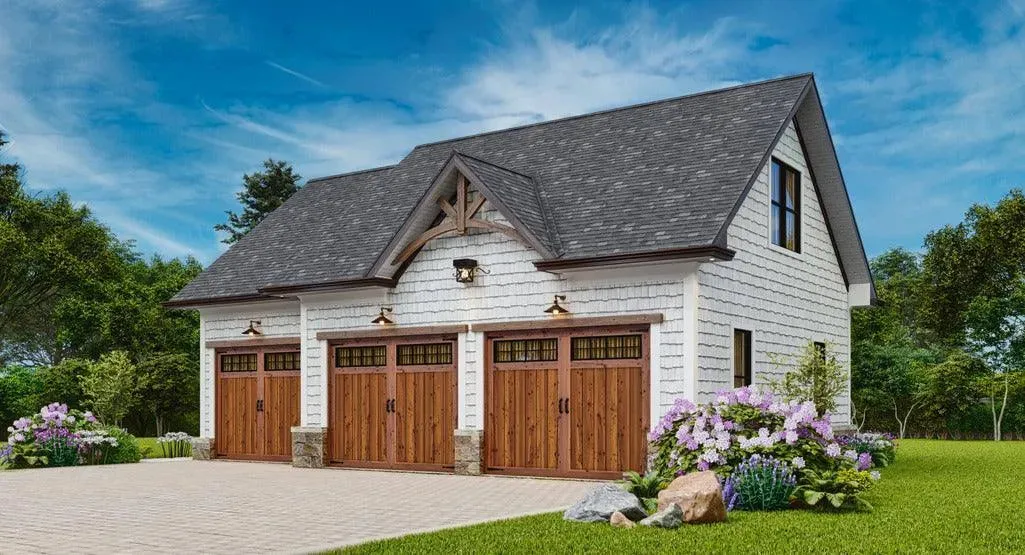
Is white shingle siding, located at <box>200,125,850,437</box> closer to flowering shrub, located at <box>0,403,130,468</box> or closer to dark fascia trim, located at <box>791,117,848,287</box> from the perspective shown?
dark fascia trim, located at <box>791,117,848,287</box>

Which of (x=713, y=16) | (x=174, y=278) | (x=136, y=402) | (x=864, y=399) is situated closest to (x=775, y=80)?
(x=713, y=16)

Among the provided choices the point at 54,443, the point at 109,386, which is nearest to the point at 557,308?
the point at 54,443

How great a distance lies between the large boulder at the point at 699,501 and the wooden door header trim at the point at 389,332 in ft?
24.2

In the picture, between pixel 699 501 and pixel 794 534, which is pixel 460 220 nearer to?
pixel 699 501

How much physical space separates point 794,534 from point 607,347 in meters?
6.77

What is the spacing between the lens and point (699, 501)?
10375 mm

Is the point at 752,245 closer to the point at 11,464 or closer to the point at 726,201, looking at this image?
the point at 726,201

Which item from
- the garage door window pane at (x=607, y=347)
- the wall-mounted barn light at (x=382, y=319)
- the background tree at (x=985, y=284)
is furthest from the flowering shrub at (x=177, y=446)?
the background tree at (x=985, y=284)

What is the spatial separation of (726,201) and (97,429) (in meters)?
12.9

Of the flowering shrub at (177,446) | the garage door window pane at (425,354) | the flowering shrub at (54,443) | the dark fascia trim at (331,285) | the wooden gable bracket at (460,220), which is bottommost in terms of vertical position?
the flowering shrub at (177,446)

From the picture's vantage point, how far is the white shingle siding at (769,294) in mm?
15891

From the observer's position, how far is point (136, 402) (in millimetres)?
33000

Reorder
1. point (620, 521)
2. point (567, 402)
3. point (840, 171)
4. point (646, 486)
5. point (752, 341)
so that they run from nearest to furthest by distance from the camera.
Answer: point (620, 521) < point (646, 486) < point (567, 402) < point (752, 341) < point (840, 171)

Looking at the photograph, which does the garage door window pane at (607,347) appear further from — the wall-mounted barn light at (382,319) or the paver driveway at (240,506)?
the wall-mounted barn light at (382,319)
